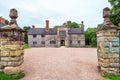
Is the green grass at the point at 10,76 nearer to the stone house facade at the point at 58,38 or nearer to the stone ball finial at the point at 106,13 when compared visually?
the stone ball finial at the point at 106,13

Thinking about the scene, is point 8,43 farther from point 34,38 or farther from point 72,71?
point 34,38

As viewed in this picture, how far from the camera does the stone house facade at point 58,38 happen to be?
151ft

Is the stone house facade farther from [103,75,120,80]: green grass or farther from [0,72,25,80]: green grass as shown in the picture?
[0,72,25,80]: green grass

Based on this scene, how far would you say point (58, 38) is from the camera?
46.0m

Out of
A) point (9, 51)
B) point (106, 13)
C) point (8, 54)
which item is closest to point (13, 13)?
point (9, 51)

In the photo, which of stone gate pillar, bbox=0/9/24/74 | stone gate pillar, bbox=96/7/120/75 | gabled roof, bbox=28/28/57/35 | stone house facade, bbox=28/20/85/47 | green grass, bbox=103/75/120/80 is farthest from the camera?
gabled roof, bbox=28/28/57/35

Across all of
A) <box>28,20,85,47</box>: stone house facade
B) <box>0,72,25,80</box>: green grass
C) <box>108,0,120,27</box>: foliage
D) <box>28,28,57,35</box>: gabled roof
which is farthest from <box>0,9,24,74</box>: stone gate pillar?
<box>28,28,57,35</box>: gabled roof

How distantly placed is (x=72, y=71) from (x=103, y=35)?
2.55 metres

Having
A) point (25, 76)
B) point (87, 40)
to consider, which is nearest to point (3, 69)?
point (25, 76)

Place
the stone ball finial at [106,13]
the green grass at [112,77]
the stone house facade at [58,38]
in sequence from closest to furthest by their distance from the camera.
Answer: the green grass at [112,77], the stone ball finial at [106,13], the stone house facade at [58,38]

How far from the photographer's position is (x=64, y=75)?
26.2 ft

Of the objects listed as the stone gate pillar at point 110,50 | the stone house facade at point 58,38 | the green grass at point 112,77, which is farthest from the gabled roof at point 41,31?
the green grass at point 112,77

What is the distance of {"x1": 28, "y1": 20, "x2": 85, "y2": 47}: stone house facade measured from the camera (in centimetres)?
4597

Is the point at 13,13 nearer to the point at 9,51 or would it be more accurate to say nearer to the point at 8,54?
the point at 9,51
